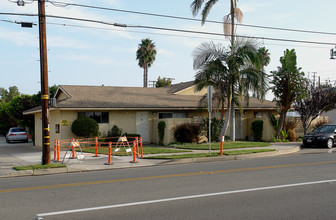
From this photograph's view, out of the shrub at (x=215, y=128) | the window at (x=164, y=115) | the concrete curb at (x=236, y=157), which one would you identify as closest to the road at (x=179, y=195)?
the concrete curb at (x=236, y=157)

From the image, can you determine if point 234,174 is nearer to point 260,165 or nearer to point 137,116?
point 260,165

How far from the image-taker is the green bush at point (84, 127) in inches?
865

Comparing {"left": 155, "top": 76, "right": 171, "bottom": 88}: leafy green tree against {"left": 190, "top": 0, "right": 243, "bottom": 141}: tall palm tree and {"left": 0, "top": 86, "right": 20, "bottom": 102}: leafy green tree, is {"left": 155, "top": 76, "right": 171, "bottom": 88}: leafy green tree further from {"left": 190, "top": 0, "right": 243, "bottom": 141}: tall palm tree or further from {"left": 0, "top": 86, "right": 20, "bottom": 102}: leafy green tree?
{"left": 0, "top": 86, "right": 20, "bottom": 102}: leafy green tree

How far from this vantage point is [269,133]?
83.6 ft

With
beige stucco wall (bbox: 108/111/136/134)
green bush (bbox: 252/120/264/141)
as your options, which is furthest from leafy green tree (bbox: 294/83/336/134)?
beige stucco wall (bbox: 108/111/136/134)

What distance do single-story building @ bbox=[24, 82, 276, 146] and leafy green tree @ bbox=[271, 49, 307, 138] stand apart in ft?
6.06

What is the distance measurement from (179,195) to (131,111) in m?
16.7

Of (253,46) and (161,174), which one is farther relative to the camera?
(253,46)

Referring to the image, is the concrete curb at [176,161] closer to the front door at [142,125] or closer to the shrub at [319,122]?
the shrub at [319,122]

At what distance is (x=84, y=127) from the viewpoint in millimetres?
21969

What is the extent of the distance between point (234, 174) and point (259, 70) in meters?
12.0

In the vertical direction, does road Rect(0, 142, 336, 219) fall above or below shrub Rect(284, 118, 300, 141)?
below

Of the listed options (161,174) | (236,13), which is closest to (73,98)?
(236,13)

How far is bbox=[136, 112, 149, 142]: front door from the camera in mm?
24812
